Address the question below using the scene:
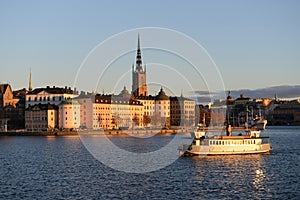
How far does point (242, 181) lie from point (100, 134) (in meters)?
75.4

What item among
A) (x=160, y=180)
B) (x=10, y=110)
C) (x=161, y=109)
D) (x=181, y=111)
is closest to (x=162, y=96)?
(x=161, y=109)

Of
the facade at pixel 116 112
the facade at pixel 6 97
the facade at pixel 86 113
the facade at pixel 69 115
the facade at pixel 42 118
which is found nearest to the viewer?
the facade at pixel 69 115

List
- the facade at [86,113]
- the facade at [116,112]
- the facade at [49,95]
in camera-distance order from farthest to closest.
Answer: the facade at [49,95]
the facade at [116,112]
the facade at [86,113]

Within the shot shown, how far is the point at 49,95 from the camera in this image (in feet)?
427

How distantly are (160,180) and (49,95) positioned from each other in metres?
98.4

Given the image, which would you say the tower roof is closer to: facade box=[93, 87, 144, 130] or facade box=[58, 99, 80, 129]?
facade box=[93, 87, 144, 130]

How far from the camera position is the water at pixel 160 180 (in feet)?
98.4

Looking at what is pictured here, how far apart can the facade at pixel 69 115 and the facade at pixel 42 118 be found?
1.68 meters

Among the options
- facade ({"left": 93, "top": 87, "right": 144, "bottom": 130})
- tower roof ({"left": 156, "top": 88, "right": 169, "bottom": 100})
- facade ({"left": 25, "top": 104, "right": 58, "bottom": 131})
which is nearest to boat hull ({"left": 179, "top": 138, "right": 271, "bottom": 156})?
facade ({"left": 93, "top": 87, "right": 144, "bottom": 130})

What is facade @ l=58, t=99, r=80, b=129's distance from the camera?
385ft

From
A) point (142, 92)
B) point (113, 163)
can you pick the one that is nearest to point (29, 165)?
point (113, 163)

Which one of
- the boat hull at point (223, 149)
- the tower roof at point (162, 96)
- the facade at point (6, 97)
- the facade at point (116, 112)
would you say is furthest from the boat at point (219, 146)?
the tower roof at point (162, 96)

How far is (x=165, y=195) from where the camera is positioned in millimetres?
29516

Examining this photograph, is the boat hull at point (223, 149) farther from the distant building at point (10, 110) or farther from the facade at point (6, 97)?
the facade at point (6, 97)
